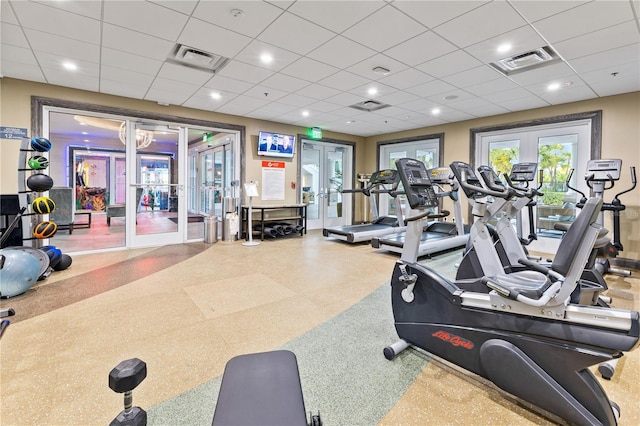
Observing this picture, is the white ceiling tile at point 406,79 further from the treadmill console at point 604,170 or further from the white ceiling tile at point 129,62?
the white ceiling tile at point 129,62

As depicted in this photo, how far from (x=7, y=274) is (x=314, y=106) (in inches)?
200

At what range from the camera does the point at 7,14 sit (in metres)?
2.89

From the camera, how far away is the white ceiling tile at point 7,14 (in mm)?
2762

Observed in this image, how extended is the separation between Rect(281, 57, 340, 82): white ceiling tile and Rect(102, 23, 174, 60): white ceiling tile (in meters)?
1.47

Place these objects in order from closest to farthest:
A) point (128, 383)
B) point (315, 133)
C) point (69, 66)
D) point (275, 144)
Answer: point (128, 383), point (69, 66), point (275, 144), point (315, 133)

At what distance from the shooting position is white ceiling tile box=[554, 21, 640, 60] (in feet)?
10.1

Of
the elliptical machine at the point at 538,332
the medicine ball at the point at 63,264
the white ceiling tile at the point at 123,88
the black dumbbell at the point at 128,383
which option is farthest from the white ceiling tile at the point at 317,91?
the black dumbbell at the point at 128,383

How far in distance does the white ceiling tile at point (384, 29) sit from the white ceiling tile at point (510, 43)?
845mm

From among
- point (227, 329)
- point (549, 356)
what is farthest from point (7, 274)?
point (549, 356)

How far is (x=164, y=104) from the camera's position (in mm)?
5930

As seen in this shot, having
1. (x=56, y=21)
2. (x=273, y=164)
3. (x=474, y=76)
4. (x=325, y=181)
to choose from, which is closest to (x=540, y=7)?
(x=474, y=76)

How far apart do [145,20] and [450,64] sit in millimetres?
3526

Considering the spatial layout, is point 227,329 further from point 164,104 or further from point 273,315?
point 164,104

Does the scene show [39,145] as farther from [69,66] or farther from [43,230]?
[69,66]
